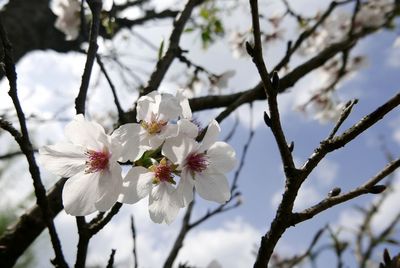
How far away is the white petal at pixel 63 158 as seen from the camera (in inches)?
33.8

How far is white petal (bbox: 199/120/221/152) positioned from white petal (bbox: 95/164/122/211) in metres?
0.17

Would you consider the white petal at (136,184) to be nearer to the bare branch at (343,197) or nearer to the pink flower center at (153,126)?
the pink flower center at (153,126)

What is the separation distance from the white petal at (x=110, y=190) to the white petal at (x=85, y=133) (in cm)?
6

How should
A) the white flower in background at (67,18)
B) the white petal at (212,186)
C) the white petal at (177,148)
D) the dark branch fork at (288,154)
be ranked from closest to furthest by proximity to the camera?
the dark branch fork at (288,154)
the white petal at (177,148)
the white petal at (212,186)
the white flower in background at (67,18)

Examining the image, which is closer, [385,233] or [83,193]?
[83,193]

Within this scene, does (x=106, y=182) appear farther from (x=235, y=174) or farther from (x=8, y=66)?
(x=235, y=174)

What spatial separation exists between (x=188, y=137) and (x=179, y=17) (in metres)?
0.84

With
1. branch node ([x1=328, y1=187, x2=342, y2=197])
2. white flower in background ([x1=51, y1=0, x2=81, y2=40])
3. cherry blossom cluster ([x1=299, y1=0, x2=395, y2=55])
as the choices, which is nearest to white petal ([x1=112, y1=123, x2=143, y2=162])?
branch node ([x1=328, y1=187, x2=342, y2=197])

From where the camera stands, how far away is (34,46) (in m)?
3.55

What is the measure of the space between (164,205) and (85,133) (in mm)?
213

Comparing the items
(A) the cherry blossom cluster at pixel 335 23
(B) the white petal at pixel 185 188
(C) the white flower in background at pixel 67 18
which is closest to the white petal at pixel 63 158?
(B) the white petal at pixel 185 188

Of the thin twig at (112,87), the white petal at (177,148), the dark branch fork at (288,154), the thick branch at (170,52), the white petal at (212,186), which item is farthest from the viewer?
the thick branch at (170,52)

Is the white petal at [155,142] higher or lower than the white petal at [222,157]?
lower

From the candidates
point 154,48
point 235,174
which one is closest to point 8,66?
point 235,174
